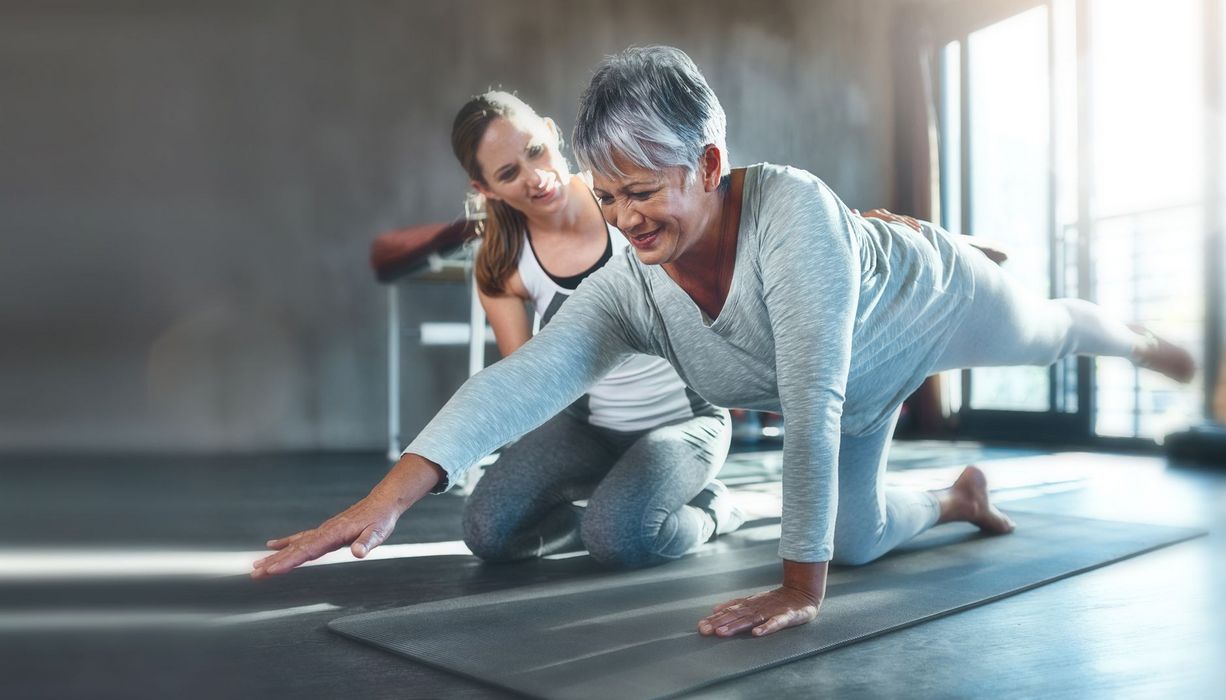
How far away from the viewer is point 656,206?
113 cm

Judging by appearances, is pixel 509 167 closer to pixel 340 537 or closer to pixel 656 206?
pixel 656 206

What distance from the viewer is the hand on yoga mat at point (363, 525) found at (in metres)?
0.96

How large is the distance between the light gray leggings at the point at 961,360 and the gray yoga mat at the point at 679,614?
5 centimetres

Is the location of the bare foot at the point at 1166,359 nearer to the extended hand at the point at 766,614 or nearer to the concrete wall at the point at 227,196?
the extended hand at the point at 766,614

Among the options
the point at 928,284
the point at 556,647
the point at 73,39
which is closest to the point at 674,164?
the point at 928,284

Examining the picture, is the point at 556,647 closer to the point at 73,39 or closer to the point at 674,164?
the point at 674,164

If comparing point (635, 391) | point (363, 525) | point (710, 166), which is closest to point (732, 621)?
point (363, 525)

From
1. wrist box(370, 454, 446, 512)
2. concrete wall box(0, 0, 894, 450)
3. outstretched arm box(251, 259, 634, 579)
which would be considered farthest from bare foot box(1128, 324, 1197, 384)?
concrete wall box(0, 0, 894, 450)

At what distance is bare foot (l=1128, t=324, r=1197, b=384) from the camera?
6.08 feet

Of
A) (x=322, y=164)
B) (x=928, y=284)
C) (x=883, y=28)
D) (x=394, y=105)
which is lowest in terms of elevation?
(x=928, y=284)

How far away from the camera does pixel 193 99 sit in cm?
396

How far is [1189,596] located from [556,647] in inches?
37.4

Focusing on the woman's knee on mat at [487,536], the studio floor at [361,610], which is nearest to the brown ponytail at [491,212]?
the woman's knee on mat at [487,536]

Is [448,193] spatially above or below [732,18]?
below
